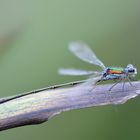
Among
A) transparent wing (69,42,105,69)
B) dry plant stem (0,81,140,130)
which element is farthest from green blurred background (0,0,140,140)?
dry plant stem (0,81,140,130)

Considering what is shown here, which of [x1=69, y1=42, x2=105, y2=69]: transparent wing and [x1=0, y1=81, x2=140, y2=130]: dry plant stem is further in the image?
[x1=69, y1=42, x2=105, y2=69]: transparent wing

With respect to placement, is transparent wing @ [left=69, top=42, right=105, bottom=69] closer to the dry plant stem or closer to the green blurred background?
the green blurred background

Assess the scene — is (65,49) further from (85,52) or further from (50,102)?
(50,102)

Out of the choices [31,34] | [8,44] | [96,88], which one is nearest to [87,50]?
[8,44]

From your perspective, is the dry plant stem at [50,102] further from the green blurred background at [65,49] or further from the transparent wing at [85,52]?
the transparent wing at [85,52]

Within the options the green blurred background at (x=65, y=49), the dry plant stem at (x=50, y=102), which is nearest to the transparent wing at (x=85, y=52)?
the green blurred background at (x=65, y=49)

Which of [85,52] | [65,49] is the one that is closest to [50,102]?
[85,52]
